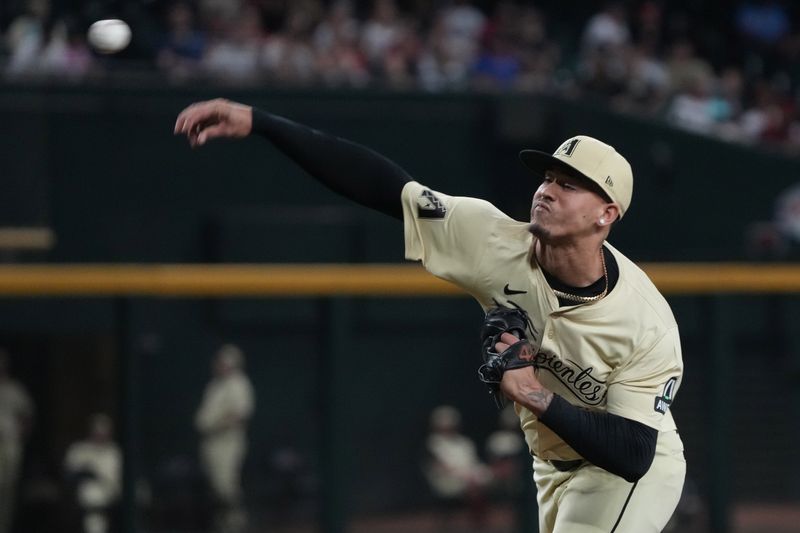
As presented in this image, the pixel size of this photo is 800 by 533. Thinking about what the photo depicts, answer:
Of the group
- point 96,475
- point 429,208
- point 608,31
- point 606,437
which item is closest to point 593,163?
point 429,208

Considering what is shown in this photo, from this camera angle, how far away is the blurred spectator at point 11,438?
7395 mm

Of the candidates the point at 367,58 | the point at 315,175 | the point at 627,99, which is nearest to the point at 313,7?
the point at 367,58

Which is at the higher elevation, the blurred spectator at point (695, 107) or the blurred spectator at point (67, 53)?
the blurred spectator at point (67, 53)

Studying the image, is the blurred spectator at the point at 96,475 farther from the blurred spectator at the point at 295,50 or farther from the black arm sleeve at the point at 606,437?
the blurred spectator at the point at 295,50

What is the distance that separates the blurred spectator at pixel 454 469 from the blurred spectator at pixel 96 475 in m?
1.76

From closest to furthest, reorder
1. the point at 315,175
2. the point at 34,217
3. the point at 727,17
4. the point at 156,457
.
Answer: the point at 315,175
the point at 156,457
the point at 34,217
the point at 727,17

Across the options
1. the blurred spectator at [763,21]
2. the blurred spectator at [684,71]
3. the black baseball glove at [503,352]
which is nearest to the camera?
the black baseball glove at [503,352]

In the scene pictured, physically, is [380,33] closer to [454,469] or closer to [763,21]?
[763,21]

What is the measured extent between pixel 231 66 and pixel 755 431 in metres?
5.52

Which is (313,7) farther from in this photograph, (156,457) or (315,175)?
(315,175)

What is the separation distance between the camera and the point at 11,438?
24.3 feet

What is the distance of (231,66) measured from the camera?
11.4 metres

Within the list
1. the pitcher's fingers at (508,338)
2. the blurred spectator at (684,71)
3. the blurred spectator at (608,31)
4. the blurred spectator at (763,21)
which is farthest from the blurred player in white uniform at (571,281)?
the blurred spectator at (763,21)

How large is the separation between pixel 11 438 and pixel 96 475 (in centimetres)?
50
